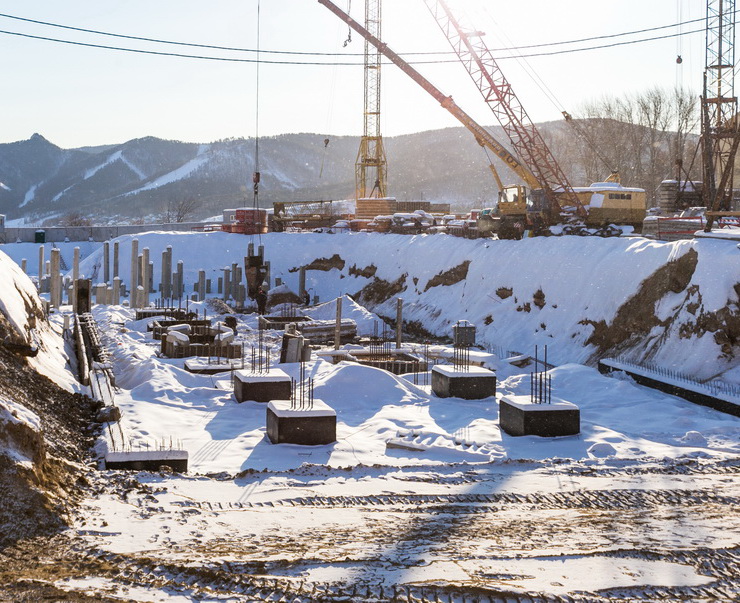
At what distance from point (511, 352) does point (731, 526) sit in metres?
16.8

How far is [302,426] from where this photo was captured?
37.1 ft

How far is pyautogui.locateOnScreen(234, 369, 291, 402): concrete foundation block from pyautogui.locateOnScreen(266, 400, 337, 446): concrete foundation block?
7.64 feet

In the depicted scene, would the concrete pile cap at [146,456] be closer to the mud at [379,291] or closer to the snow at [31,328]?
the snow at [31,328]

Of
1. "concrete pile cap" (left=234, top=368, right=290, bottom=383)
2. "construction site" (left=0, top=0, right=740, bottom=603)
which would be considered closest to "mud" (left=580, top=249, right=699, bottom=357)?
"construction site" (left=0, top=0, right=740, bottom=603)

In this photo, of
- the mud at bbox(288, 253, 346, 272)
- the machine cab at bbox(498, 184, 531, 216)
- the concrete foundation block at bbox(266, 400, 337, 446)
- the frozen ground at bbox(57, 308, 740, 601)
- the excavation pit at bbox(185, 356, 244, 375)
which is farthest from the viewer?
the mud at bbox(288, 253, 346, 272)

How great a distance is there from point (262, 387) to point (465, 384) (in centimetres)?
400

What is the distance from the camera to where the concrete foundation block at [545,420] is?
12258mm

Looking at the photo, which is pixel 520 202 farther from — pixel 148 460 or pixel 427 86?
pixel 148 460

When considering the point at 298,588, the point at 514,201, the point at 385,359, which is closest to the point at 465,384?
the point at 385,359

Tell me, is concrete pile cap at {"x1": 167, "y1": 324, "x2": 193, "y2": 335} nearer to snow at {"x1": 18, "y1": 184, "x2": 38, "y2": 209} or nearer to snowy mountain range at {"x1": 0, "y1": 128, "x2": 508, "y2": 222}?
snowy mountain range at {"x1": 0, "y1": 128, "x2": 508, "y2": 222}

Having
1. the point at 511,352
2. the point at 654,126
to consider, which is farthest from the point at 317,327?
the point at 654,126

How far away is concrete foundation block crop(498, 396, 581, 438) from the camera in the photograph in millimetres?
12258

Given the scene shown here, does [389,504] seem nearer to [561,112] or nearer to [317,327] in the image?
[317,327]

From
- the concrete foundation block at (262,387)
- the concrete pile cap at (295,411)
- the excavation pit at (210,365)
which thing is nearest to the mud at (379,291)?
the excavation pit at (210,365)
